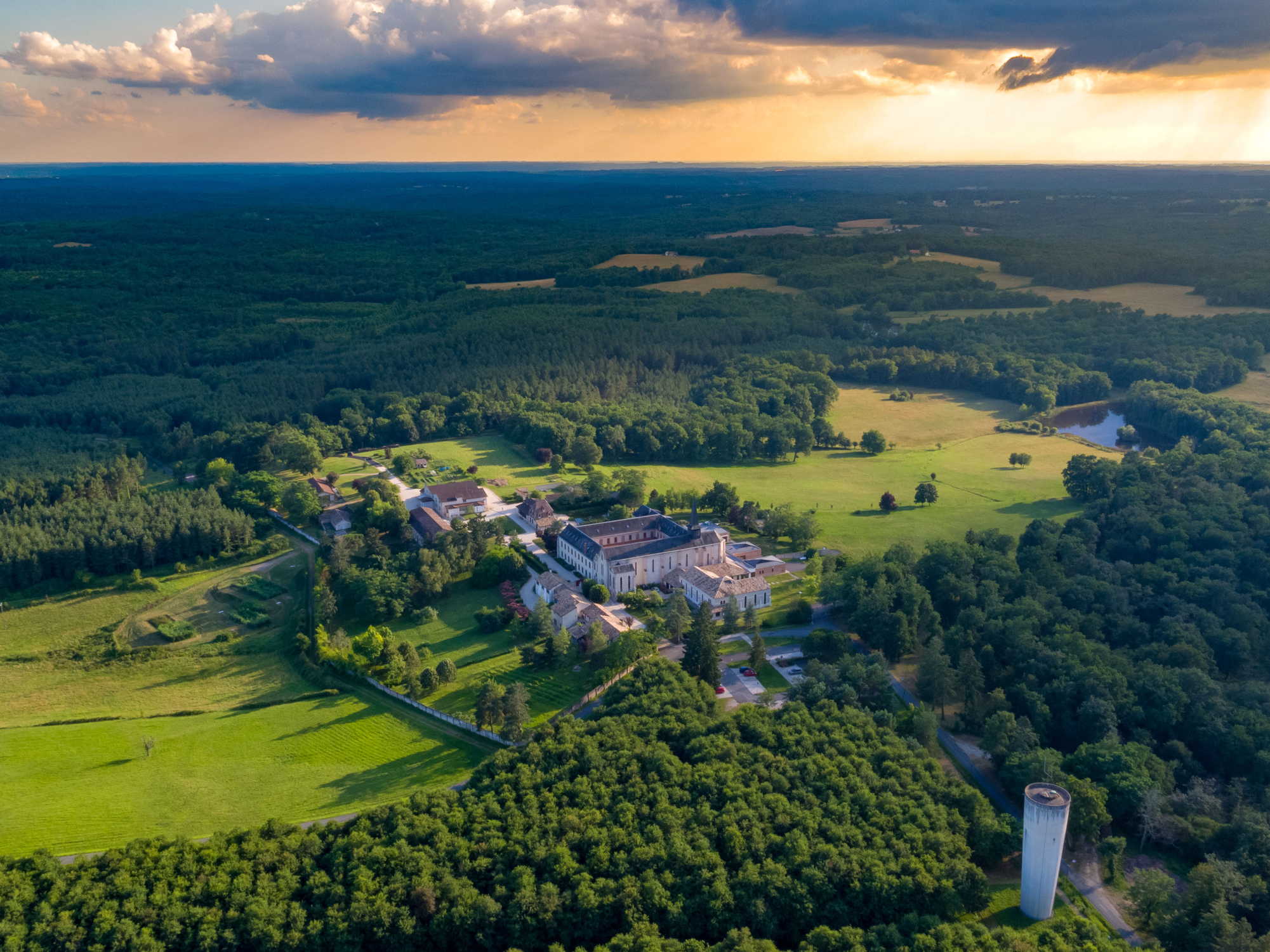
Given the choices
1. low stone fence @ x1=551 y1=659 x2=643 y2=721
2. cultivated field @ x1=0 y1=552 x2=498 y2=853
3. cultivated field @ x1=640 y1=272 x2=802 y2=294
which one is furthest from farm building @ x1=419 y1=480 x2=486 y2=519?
→ cultivated field @ x1=640 y1=272 x2=802 y2=294

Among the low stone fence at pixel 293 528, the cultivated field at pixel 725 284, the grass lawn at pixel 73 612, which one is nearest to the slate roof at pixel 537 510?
the low stone fence at pixel 293 528

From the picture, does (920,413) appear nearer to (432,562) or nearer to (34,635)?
(432,562)

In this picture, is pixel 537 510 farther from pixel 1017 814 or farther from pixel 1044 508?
pixel 1044 508

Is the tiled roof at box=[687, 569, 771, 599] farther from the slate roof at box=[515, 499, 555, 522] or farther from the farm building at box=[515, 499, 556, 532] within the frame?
the slate roof at box=[515, 499, 555, 522]

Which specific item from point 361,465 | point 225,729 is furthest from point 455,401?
point 225,729

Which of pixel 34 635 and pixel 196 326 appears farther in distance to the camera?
pixel 196 326

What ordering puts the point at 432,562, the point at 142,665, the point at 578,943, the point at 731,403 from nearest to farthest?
the point at 578,943 < the point at 142,665 < the point at 432,562 < the point at 731,403
